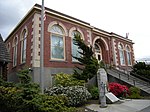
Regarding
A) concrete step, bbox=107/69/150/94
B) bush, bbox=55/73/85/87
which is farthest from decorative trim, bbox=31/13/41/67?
concrete step, bbox=107/69/150/94

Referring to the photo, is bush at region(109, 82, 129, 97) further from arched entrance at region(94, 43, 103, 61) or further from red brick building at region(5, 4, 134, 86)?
arched entrance at region(94, 43, 103, 61)

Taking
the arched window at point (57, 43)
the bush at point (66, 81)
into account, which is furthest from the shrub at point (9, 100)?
the arched window at point (57, 43)

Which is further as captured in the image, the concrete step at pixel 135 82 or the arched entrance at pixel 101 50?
the arched entrance at pixel 101 50

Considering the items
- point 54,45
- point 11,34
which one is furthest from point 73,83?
point 11,34

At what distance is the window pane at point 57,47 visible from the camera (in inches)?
622

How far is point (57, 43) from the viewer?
16.3 meters

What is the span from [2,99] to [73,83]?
529 centimetres

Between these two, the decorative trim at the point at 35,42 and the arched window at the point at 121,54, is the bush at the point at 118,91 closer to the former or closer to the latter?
the decorative trim at the point at 35,42

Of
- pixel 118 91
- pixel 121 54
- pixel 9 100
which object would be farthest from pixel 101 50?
pixel 9 100

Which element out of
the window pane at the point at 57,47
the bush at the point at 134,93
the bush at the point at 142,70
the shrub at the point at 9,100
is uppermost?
the window pane at the point at 57,47

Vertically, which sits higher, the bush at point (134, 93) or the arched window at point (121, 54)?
the arched window at point (121, 54)

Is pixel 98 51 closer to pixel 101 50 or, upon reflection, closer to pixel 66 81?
pixel 101 50

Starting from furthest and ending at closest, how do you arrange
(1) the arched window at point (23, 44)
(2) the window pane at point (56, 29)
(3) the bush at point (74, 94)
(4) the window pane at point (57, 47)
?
(1) the arched window at point (23, 44)
(2) the window pane at point (56, 29)
(4) the window pane at point (57, 47)
(3) the bush at point (74, 94)

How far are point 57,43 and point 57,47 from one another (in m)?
0.41
